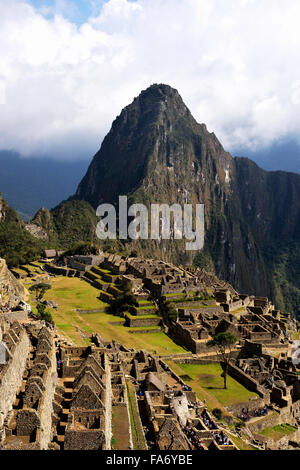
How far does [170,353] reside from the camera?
41844 millimetres

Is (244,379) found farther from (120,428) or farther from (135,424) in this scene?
(120,428)

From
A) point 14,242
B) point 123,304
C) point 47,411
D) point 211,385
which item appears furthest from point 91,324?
point 14,242

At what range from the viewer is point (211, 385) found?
36.3 meters

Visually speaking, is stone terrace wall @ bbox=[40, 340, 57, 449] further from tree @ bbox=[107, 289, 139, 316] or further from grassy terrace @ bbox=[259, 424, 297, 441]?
tree @ bbox=[107, 289, 139, 316]

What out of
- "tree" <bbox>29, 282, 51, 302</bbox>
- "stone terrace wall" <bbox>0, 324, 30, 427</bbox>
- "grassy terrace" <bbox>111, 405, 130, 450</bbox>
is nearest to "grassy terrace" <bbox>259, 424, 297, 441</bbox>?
"grassy terrace" <bbox>111, 405, 130, 450</bbox>

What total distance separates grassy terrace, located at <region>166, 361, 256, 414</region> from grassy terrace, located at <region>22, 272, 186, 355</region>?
10.4 ft

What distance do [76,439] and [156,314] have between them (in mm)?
37038

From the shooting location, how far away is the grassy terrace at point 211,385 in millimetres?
33006

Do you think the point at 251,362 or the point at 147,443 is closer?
the point at 147,443

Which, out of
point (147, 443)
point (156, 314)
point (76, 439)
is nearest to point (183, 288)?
point (156, 314)

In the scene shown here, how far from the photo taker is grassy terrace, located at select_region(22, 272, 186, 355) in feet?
136
